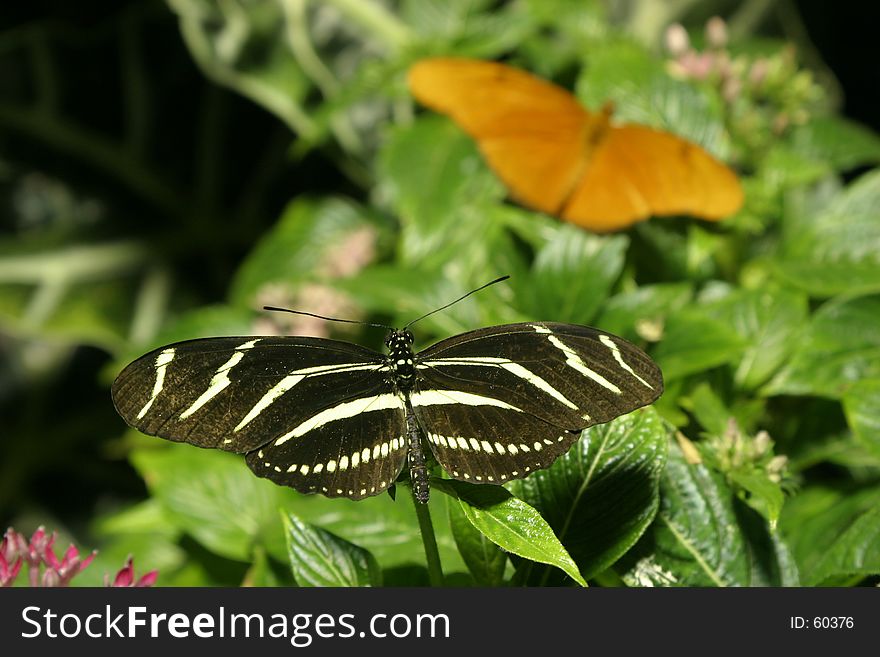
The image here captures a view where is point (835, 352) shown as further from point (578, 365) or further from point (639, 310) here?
point (578, 365)

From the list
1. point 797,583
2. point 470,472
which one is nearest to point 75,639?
point 470,472

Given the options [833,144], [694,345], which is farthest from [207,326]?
[833,144]

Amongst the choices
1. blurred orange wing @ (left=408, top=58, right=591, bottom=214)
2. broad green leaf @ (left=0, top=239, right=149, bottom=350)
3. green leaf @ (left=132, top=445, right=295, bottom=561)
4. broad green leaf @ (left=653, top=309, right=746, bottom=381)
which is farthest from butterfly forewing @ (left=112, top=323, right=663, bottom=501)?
broad green leaf @ (left=0, top=239, right=149, bottom=350)

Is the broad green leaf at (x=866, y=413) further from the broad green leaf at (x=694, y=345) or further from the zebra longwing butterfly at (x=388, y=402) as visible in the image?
the zebra longwing butterfly at (x=388, y=402)

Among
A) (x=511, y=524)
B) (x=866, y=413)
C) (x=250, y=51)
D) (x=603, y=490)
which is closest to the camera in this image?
(x=511, y=524)

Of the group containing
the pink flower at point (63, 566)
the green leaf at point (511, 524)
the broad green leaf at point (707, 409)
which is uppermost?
the broad green leaf at point (707, 409)

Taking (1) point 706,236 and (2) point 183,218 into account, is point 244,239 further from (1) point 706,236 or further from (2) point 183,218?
(1) point 706,236

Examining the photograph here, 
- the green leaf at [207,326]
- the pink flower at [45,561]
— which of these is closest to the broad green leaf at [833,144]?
the green leaf at [207,326]
